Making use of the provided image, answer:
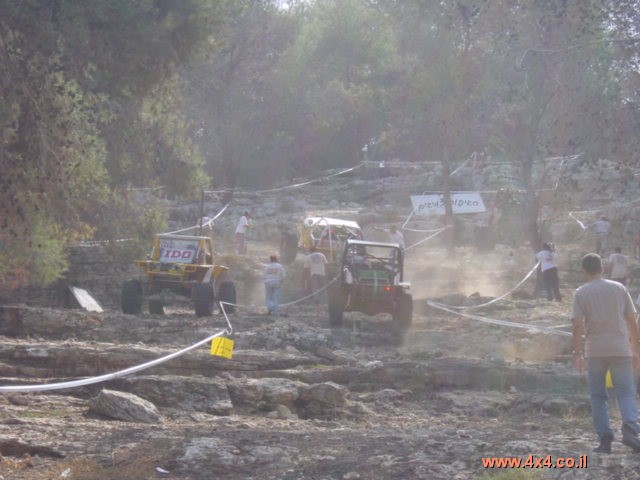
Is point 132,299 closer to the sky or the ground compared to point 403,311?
closer to the sky

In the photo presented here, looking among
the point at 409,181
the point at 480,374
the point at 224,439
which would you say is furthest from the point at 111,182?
the point at 409,181

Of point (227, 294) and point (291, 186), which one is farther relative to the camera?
point (291, 186)

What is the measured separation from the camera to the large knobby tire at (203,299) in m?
18.7

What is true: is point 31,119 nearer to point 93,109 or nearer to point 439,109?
point 93,109

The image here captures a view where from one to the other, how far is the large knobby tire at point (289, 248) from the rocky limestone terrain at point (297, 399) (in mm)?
5964

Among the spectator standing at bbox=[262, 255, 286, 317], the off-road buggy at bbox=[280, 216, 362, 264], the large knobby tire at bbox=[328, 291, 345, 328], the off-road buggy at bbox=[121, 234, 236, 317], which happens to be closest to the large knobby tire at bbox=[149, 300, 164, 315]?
the off-road buggy at bbox=[121, 234, 236, 317]

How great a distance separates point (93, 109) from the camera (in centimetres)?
1357

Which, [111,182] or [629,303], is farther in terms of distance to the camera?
[111,182]

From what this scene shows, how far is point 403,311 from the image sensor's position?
1852 cm

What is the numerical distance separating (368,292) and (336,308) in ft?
2.32

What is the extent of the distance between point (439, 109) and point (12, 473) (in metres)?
21.9
